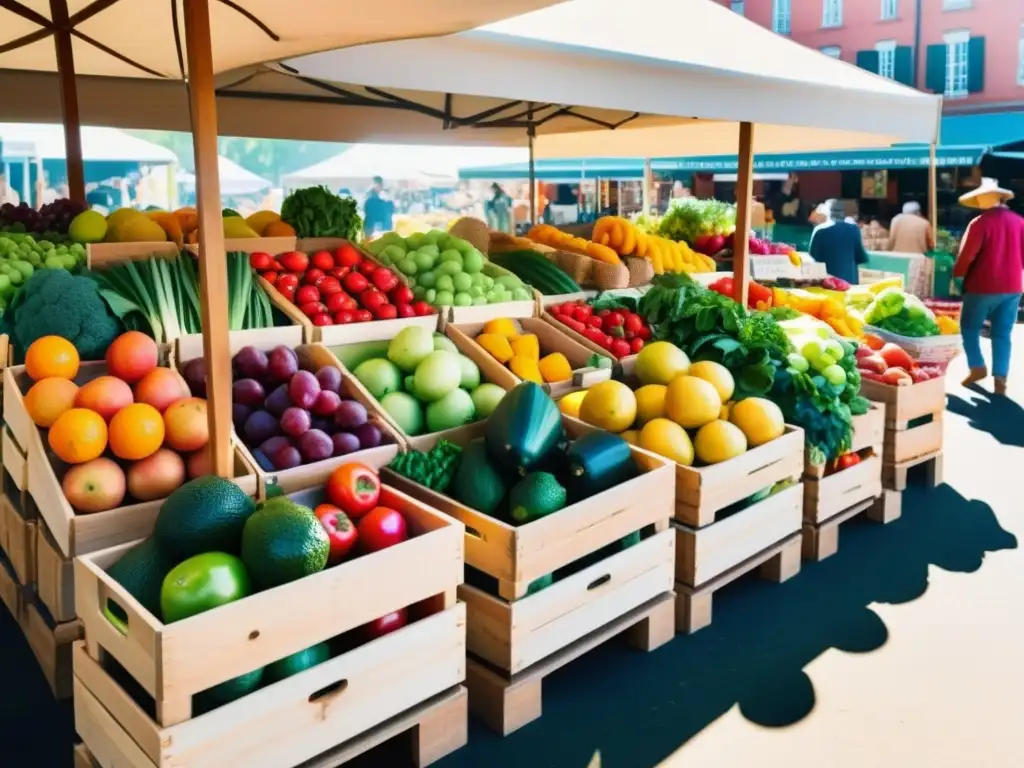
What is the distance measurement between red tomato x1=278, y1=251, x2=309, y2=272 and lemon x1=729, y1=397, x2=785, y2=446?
2.07 m

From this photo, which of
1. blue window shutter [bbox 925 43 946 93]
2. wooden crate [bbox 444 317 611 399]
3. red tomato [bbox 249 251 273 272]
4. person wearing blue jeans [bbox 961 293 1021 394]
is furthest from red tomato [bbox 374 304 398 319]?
blue window shutter [bbox 925 43 946 93]

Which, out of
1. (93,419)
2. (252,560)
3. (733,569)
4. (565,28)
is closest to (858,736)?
(733,569)

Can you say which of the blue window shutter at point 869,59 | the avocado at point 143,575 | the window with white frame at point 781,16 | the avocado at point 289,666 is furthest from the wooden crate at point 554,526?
the window with white frame at point 781,16

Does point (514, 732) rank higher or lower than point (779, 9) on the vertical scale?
lower

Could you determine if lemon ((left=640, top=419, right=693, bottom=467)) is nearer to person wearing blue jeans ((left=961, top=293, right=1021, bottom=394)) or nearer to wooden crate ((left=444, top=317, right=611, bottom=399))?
wooden crate ((left=444, top=317, right=611, bottom=399))

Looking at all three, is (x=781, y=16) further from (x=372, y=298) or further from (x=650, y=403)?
(x=650, y=403)

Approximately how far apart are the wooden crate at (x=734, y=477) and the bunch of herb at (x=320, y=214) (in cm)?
236

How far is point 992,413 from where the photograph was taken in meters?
6.61

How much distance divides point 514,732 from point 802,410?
6.64ft

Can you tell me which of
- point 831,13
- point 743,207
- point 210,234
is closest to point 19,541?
point 210,234

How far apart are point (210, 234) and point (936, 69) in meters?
22.7

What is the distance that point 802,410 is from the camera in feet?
13.0

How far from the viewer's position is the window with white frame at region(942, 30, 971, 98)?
68.0ft

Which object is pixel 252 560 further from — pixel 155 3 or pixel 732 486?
pixel 155 3
